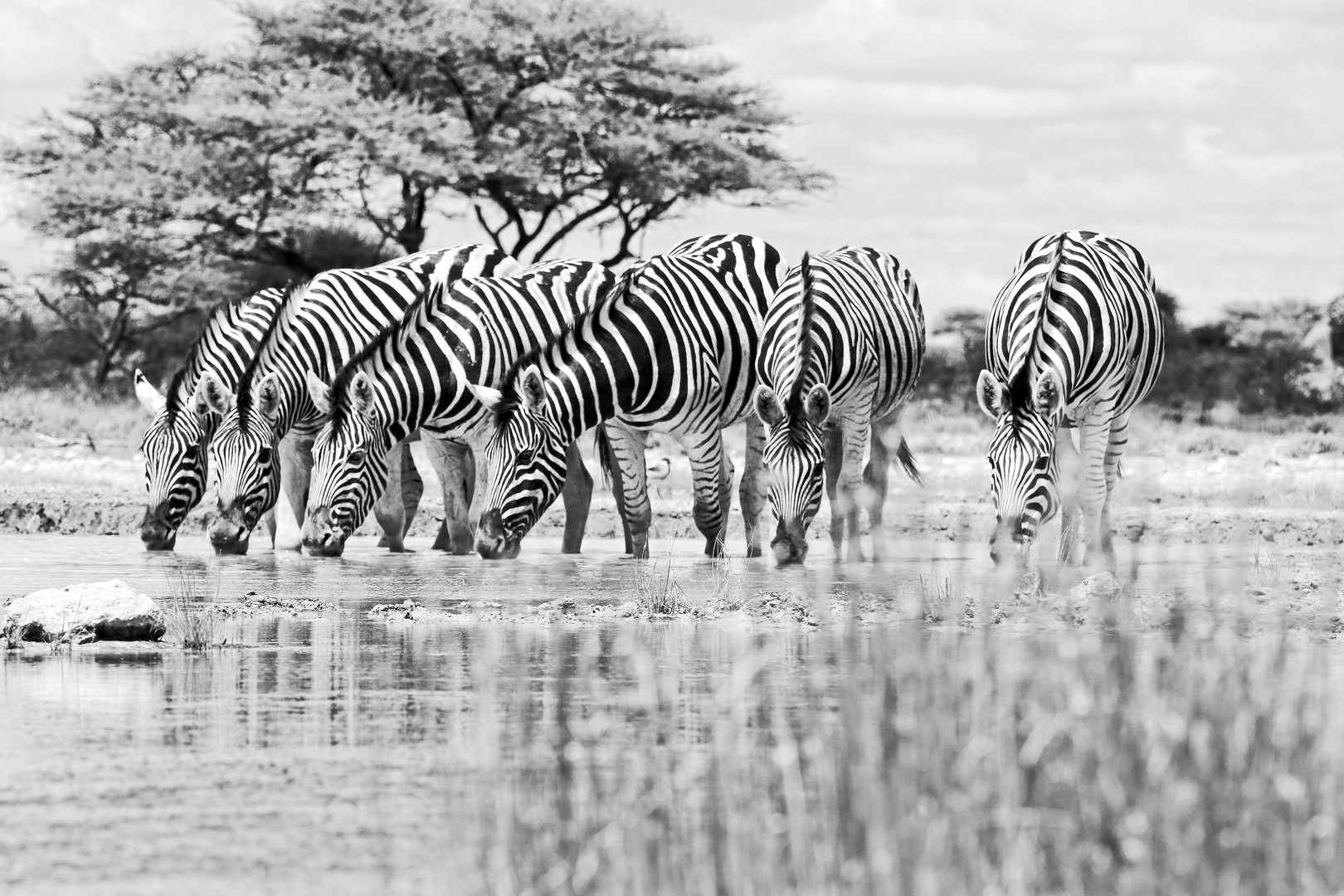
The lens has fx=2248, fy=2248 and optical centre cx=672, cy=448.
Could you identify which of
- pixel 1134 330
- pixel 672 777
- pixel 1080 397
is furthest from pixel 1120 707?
pixel 1134 330

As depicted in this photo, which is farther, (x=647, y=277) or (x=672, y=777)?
(x=647, y=277)

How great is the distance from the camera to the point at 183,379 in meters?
16.1

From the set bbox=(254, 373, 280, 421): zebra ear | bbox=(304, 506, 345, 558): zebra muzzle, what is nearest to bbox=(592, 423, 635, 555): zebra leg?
bbox=(304, 506, 345, 558): zebra muzzle

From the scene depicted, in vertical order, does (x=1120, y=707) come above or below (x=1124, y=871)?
above

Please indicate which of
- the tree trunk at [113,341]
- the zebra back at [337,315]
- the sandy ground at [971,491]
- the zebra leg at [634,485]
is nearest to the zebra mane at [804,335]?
the sandy ground at [971,491]

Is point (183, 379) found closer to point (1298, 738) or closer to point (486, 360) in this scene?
point (486, 360)

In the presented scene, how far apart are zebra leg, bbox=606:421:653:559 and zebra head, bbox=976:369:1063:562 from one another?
3.38 meters

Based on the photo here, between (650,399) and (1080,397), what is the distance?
3.00m

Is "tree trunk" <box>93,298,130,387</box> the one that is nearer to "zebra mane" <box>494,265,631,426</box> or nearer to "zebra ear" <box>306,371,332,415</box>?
"zebra ear" <box>306,371,332,415</box>

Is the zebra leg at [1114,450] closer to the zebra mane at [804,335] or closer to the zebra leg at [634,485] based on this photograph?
the zebra mane at [804,335]

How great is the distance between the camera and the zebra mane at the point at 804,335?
1400 cm

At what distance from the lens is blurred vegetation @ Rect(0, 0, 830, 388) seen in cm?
3597

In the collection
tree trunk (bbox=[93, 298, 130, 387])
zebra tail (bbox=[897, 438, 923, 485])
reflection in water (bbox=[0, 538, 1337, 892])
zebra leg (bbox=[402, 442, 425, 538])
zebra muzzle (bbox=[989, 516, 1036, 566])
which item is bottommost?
reflection in water (bbox=[0, 538, 1337, 892])

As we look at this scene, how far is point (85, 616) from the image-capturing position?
397 inches
